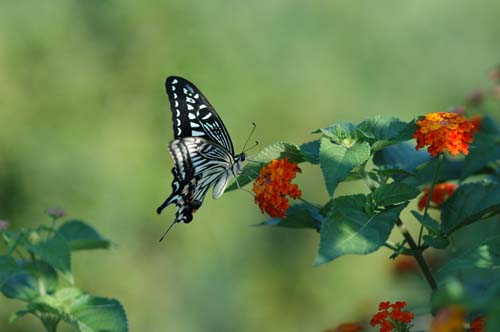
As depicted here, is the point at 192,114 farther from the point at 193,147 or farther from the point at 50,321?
the point at 50,321

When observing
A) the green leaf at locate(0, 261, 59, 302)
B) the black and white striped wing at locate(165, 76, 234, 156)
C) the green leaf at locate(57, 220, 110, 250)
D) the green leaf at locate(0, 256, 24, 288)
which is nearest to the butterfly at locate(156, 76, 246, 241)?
the black and white striped wing at locate(165, 76, 234, 156)

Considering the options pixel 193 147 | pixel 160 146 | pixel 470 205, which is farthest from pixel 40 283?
pixel 160 146

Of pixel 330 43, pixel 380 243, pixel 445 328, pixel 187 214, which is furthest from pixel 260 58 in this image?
pixel 445 328

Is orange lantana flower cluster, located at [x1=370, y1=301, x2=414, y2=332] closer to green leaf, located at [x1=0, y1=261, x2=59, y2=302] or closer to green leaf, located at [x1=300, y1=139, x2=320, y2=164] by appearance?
green leaf, located at [x1=300, y1=139, x2=320, y2=164]

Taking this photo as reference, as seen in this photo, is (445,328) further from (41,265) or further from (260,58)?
(260,58)

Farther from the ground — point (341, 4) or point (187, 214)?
point (341, 4)

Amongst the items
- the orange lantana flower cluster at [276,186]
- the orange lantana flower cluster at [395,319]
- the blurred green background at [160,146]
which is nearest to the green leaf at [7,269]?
the orange lantana flower cluster at [276,186]
